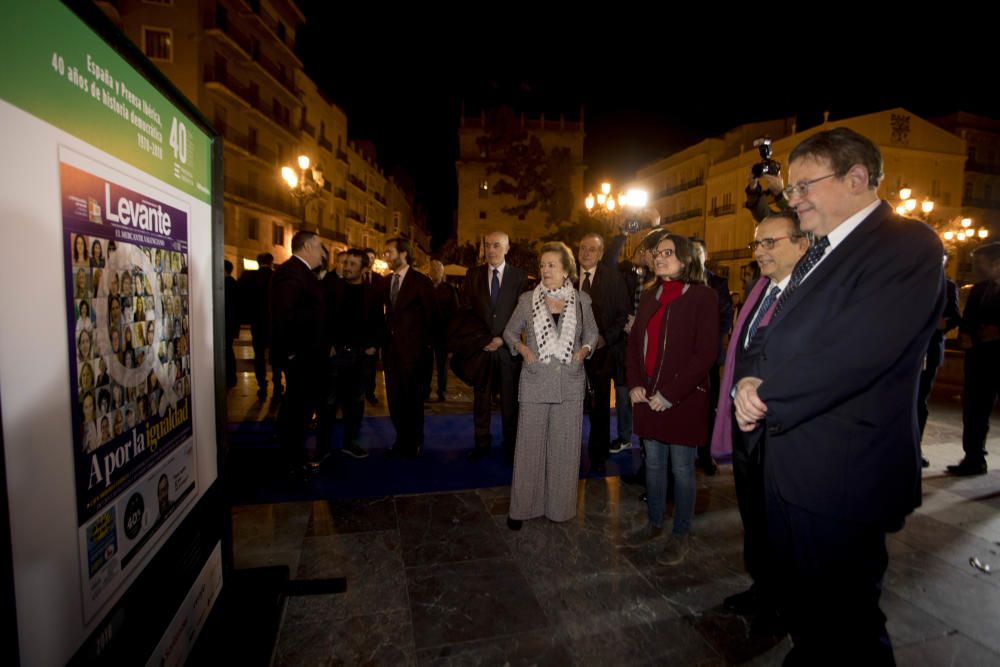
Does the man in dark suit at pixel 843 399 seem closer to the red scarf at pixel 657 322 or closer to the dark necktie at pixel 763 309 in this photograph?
the dark necktie at pixel 763 309

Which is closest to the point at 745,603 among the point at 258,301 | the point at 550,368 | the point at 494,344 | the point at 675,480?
the point at 675,480

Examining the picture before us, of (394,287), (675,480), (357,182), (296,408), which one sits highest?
(357,182)

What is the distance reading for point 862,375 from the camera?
4.90ft

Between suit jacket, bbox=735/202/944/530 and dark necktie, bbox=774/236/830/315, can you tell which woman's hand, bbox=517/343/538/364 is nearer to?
dark necktie, bbox=774/236/830/315

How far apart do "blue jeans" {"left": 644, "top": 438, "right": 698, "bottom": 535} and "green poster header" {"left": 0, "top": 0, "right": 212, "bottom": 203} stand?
292 cm

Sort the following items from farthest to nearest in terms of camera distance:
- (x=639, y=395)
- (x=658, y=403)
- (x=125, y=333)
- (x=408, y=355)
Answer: (x=408, y=355) → (x=639, y=395) → (x=658, y=403) → (x=125, y=333)

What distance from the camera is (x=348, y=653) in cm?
214

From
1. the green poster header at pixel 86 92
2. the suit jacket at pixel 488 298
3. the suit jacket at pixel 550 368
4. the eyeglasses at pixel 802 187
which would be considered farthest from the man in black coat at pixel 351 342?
the eyeglasses at pixel 802 187

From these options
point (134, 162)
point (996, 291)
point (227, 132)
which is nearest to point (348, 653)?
point (134, 162)

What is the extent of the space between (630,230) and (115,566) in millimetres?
4623

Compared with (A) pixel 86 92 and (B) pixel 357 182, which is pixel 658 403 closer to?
(A) pixel 86 92

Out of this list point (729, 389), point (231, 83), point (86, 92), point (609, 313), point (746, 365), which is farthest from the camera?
point (231, 83)

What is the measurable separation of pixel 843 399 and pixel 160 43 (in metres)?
31.3

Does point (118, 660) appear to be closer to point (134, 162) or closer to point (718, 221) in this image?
point (134, 162)
